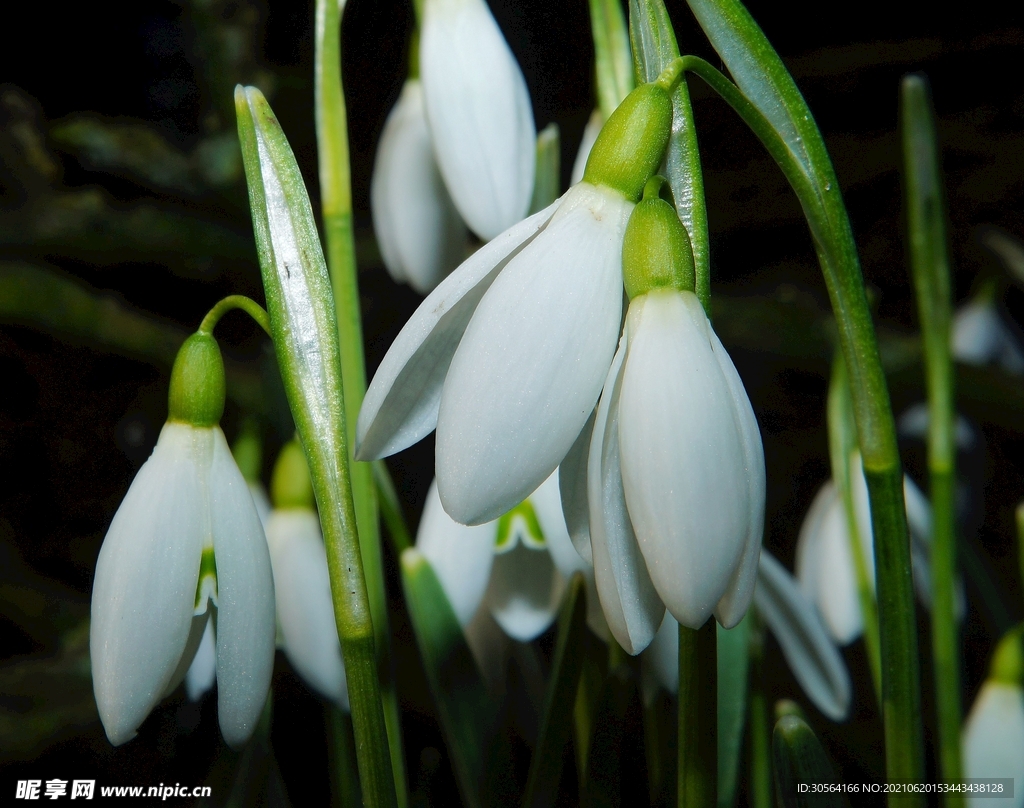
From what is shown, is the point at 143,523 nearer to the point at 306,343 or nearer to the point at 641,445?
the point at 306,343

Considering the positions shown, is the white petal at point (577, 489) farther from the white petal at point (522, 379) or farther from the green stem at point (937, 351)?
the green stem at point (937, 351)

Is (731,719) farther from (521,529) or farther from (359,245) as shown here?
(359,245)

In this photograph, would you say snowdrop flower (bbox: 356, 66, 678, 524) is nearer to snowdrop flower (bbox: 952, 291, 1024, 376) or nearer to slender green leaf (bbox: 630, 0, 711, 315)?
slender green leaf (bbox: 630, 0, 711, 315)

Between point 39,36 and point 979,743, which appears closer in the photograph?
point 979,743

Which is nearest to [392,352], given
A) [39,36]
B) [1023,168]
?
[39,36]

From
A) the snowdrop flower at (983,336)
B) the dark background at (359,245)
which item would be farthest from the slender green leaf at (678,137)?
the snowdrop flower at (983,336)

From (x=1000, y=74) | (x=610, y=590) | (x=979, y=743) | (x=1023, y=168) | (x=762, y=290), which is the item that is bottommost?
(x=979, y=743)

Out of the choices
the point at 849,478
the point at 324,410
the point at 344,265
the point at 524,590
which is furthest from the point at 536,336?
the point at 849,478
